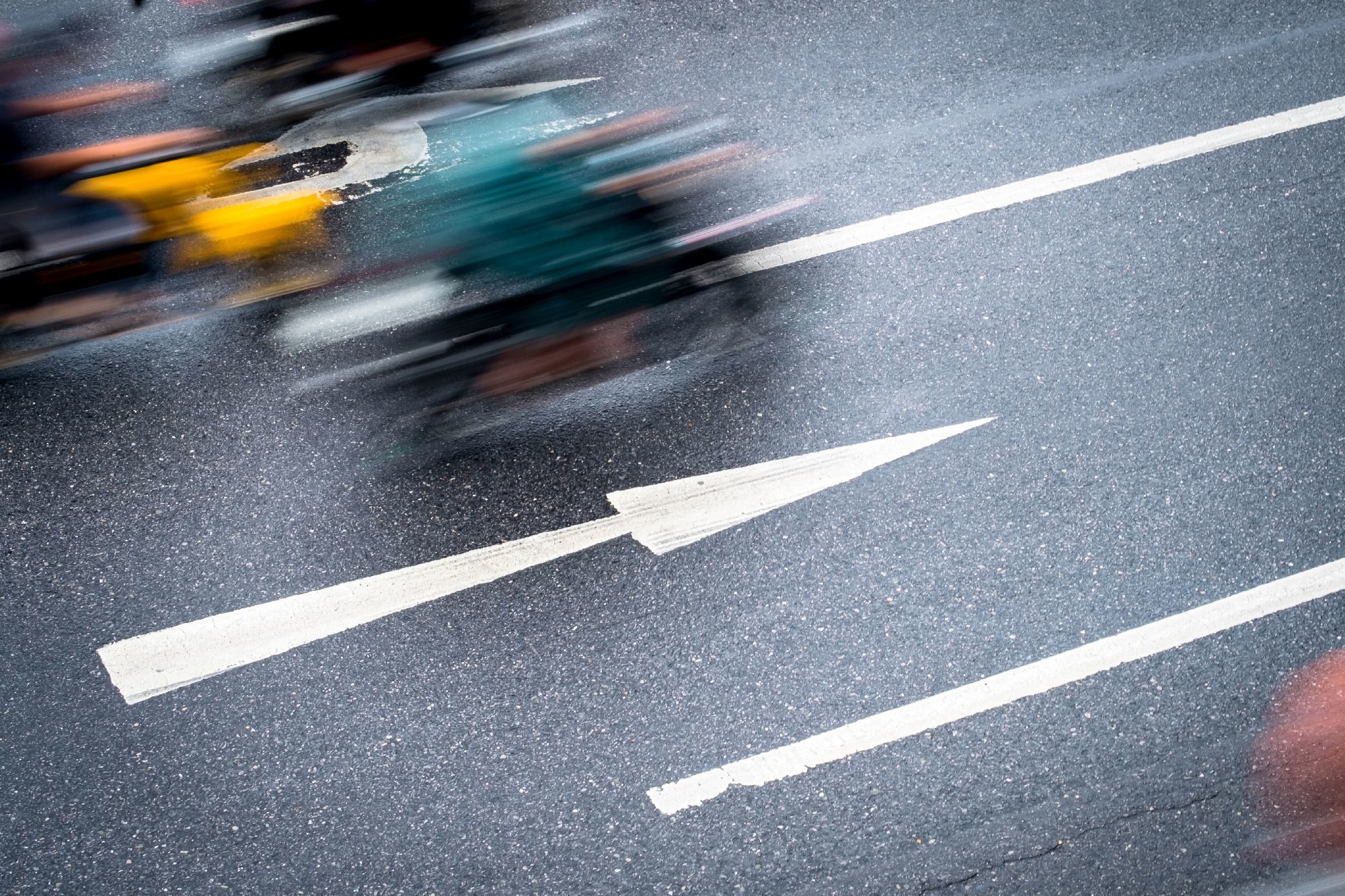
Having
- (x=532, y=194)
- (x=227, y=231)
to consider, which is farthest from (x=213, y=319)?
(x=532, y=194)

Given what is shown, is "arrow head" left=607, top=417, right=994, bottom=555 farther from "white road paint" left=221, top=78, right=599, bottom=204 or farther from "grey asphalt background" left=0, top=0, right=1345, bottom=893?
"white road paint" left=221, top=78, right=599, bottom=204

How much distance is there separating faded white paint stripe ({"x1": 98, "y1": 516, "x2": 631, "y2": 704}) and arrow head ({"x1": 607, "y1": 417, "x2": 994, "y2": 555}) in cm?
13

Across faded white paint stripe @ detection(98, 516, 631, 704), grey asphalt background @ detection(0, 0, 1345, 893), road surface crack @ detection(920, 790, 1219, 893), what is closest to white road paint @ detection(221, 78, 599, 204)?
grey asphalt background @ detection(0, 0, 1345, 893)

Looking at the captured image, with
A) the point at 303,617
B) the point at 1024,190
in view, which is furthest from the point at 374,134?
the point at 1024,190

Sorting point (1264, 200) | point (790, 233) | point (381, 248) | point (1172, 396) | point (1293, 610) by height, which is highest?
point (381, 248)

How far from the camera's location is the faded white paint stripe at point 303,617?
409cm

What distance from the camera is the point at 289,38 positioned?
594 cm

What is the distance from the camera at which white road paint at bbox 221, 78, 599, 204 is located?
Result: 230 inches

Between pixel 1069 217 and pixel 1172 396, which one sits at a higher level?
pixel 1069 217

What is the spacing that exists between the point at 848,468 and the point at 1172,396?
5.00 feet

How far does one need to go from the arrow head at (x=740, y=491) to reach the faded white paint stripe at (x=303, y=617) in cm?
13

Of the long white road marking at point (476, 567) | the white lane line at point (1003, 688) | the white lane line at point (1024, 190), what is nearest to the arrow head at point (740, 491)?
the long white road marking at point (476, 567)

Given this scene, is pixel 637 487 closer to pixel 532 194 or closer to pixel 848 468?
pixel 848 468

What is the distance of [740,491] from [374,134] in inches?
123
